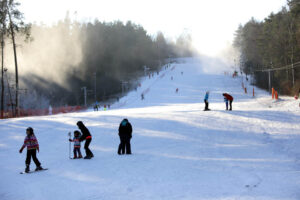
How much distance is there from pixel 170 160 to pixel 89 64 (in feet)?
225

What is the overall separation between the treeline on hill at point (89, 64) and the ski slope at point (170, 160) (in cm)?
3855

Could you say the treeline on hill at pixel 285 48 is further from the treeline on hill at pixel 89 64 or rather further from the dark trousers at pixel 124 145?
the treeline on hill at pixel 89 64

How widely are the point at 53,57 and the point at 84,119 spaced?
53654 millimetres

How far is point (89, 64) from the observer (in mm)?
76062

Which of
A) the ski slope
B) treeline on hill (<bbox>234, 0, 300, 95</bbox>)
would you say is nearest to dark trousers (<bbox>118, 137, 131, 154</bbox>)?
the ski slope

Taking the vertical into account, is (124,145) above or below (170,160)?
above

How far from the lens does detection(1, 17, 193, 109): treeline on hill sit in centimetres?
6600

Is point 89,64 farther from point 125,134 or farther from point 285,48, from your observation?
point 125,134

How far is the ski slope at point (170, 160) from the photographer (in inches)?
283

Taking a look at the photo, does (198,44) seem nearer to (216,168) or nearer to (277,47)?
(277,47)

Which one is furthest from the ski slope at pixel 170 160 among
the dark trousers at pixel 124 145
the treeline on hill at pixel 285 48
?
the treeline on hill at pixel 285 48

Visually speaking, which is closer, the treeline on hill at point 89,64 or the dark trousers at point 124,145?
the dark trousers at point 124,145

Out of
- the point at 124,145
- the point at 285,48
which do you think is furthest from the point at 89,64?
the point at 124,145

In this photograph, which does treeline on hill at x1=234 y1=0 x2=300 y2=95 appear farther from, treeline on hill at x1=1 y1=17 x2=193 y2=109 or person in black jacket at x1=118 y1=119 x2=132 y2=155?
treeline on hill at x1=1 y1=17 x2=193 y2=109
